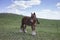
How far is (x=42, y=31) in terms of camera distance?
1.91m

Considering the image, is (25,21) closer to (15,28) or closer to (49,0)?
(15,28)

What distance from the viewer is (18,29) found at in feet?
6.39

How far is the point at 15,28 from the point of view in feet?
6.37

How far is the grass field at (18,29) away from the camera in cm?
189

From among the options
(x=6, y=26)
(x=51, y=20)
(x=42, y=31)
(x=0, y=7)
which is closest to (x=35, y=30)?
(x=42, y=31)

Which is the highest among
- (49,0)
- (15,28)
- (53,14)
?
(49,0)

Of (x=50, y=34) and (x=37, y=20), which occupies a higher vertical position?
(x=37, y=20)

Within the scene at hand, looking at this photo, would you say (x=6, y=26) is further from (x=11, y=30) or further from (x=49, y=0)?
(x=49, y=0)

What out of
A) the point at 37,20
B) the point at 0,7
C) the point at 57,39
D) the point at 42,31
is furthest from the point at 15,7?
the point at 57,39

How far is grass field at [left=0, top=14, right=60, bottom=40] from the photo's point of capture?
1.89 m

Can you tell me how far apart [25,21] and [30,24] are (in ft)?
0.24

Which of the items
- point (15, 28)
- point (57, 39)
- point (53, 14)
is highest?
point (53, 14)

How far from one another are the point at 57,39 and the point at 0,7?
2.65 ft

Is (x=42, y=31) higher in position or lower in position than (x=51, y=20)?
lower
